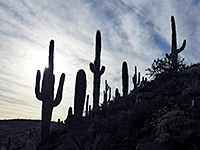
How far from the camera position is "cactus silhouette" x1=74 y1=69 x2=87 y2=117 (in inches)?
643

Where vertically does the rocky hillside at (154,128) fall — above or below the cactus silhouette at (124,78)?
below

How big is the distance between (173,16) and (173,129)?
18.5 metres

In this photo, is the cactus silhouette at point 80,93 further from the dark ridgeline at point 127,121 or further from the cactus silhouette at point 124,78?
the cactus silhouette at point 124,78

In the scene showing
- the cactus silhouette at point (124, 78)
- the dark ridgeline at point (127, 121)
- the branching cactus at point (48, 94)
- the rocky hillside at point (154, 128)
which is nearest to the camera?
the rocky hillside at point (154, 128)

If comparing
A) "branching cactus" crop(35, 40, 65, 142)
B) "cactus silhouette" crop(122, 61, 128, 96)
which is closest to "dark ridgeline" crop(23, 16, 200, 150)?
"branching cactus" crop(35, 40, 65, 142)

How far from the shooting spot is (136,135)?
9.27m

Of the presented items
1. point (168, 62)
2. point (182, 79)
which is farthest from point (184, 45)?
point (182, 79)

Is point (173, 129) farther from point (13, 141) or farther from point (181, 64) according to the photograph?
point (13, 141)

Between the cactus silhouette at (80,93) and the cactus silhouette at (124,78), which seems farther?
the cactus silhouette at (124,78)

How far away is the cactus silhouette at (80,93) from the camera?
16.3 metres

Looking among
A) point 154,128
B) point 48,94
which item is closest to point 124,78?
point 48,94

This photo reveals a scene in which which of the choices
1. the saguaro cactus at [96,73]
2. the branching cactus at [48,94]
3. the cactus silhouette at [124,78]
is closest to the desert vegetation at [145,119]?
the branching cactus at [48,94]

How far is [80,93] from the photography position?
56.2ft

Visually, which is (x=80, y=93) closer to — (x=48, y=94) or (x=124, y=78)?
(x=48, y=94)
